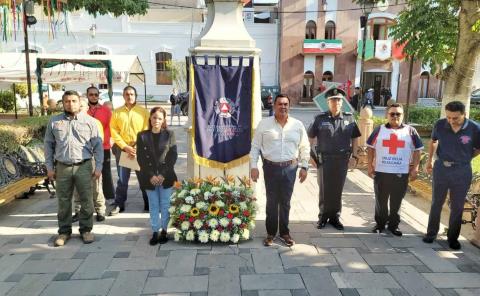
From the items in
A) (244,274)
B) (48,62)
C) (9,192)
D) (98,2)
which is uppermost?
(98,2)

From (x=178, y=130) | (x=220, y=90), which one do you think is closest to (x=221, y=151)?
(x=220, y=90)

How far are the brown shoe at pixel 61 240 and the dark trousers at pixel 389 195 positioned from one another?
3665 millimetres

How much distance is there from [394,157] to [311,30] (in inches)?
982

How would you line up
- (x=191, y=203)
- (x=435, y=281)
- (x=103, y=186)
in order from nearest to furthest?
(x=435, y=281)
(x=191, y=203)
(x=103, y=186)

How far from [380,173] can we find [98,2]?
8261mm

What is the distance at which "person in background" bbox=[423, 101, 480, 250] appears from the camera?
412 cm

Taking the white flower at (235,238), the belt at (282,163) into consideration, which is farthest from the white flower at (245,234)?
the belt at (282,163)

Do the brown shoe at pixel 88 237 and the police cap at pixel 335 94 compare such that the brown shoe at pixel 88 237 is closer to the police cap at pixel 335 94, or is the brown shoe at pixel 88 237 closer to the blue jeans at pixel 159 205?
the blue jeans at pixel 159 205

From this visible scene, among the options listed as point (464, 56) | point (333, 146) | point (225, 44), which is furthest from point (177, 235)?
point (464, 56)

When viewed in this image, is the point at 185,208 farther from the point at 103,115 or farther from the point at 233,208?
the point at 103,115

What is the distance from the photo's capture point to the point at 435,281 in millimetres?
3586

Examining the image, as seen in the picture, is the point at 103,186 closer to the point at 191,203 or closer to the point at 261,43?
the point at 191,203

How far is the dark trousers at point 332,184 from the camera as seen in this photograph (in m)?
4.69

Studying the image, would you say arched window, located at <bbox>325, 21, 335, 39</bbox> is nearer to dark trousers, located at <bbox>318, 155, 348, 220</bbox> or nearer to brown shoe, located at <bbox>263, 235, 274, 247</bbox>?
dark trousers, located at <bbox>318, 155, 348, 220</bbox>
